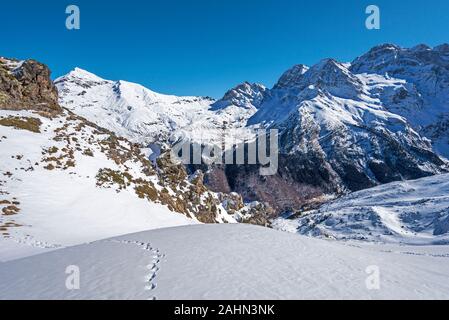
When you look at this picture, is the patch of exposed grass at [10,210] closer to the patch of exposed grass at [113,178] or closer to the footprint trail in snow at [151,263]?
the patch of exposed grass at [113,178]

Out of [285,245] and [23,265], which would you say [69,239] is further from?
[285,245]

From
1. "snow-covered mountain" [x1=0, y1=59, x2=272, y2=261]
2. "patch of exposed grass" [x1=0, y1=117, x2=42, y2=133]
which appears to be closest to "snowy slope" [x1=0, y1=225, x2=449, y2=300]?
"snow-covered mountain" [x1=0, y1=59, x2=272, y2=261]

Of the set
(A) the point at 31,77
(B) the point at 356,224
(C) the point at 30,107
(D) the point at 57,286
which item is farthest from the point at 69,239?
(B) the point at 356,224

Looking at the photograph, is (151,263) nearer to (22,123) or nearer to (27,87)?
(22,123)

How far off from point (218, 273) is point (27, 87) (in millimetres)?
73280

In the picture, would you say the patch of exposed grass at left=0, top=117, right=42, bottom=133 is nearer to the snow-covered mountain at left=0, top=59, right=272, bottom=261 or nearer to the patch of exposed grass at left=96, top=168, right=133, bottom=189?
the snow-covered mountain at left=0, top=59, right=272, bottom=261

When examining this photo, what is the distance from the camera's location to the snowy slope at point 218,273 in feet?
48.7

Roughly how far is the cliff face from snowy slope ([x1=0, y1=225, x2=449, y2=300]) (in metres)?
53.2

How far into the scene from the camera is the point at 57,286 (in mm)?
16219

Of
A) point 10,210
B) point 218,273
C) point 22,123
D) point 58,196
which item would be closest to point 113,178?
point 58,196

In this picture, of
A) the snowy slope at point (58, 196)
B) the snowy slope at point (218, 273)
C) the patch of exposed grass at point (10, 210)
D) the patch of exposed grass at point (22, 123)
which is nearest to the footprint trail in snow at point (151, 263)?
the snowy slope at point (218, 273)

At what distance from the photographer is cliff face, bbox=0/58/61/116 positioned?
A: 227ft

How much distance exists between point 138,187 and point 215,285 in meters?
42.4

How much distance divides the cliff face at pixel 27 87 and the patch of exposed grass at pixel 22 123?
20.8ft
